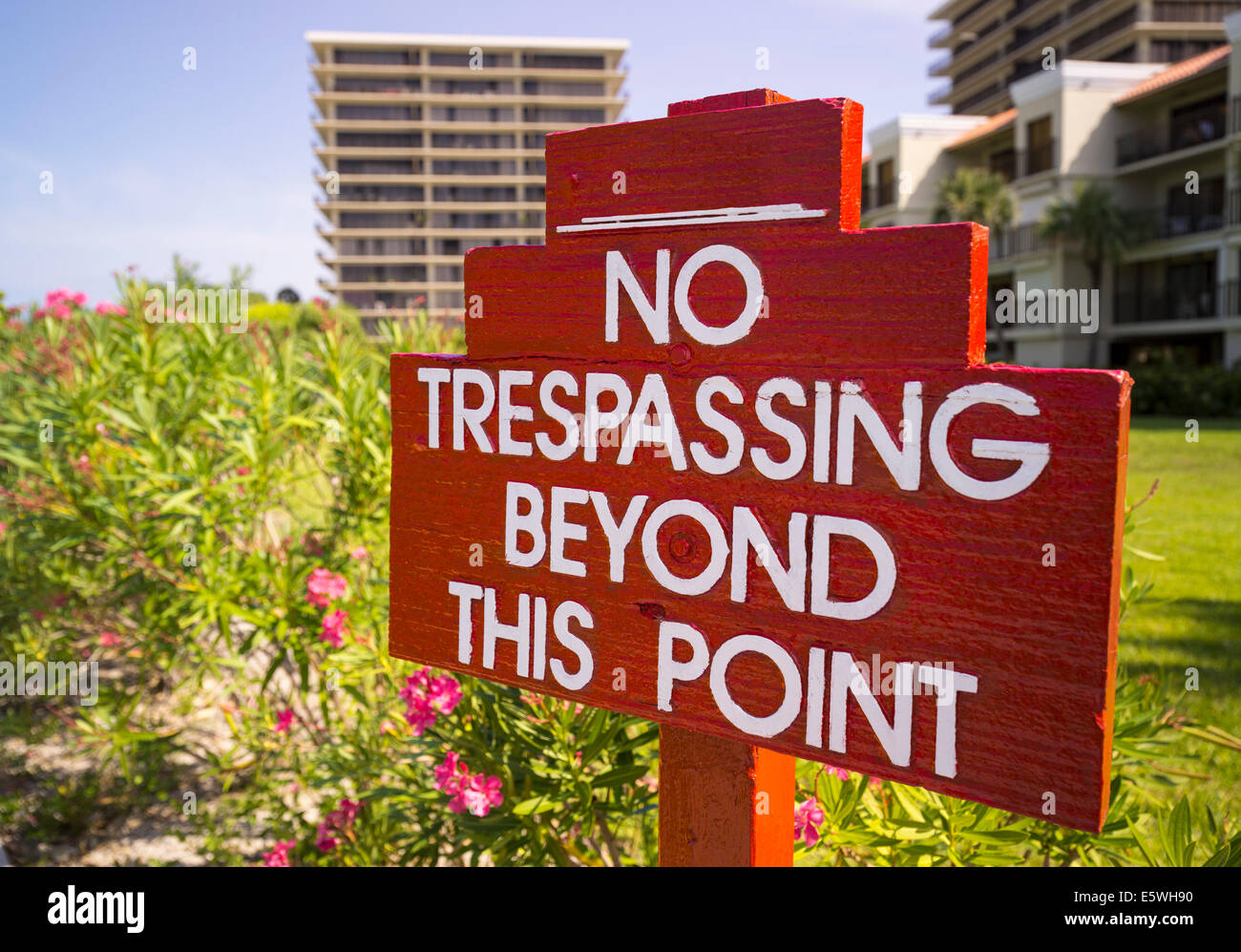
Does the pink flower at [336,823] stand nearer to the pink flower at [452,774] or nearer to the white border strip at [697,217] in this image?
the pink flower at [452,774]

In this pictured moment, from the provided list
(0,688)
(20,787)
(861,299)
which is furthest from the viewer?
(20,787)

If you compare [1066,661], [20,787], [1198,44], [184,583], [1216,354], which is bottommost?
[20,787]

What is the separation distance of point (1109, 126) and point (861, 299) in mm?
31546

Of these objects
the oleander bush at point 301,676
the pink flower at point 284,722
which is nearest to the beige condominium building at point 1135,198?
the oleander bush at point 301,676

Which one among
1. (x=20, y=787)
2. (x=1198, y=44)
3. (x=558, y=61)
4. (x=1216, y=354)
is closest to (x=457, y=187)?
Result: (x=558, y=61)

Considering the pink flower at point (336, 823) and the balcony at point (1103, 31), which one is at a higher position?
the balcony at point (1103, 31)

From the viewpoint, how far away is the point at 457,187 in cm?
6462

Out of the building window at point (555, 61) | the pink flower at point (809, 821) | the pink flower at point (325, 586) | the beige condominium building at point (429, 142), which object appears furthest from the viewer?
the building window at point (555, 61)

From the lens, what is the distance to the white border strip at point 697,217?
3.50 feet

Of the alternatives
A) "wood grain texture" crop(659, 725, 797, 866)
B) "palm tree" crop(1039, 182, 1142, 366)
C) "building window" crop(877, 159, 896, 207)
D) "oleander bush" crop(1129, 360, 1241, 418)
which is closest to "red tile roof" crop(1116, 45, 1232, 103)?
"palm tree" crop(1039, 182, 1142, 366)

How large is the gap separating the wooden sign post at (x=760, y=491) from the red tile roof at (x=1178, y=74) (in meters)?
28.8

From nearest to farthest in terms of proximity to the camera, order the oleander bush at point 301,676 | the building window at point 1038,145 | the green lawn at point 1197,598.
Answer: the oleander bush at point 301,676 → the green lawn at point 1197,598 → the building window at point 1038,145
